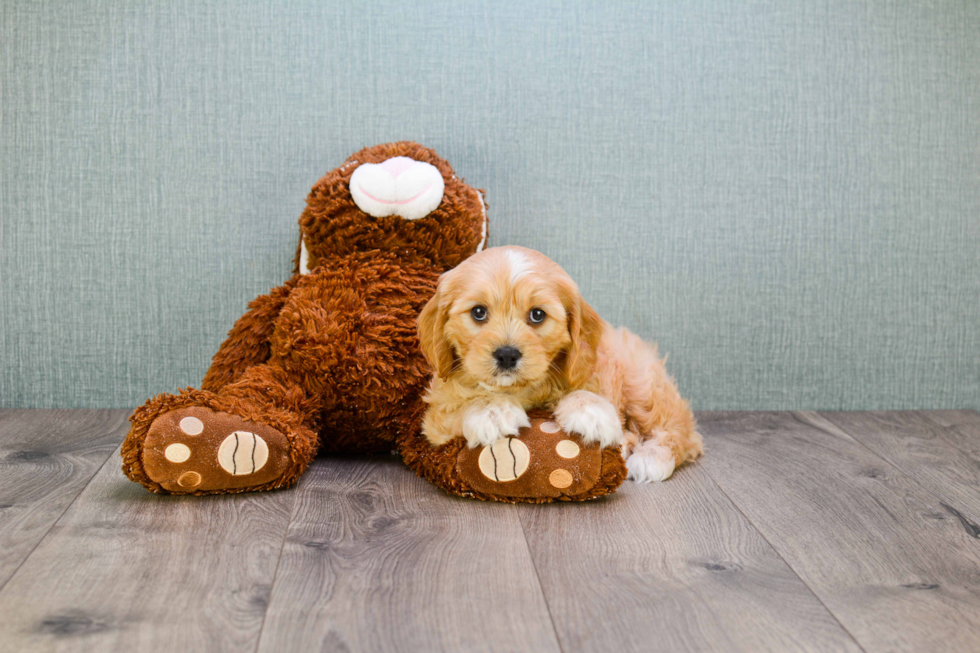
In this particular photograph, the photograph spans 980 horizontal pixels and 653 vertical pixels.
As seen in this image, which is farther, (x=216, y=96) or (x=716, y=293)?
(x=716, y=293)

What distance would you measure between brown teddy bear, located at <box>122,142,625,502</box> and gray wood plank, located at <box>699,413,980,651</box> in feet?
1.06

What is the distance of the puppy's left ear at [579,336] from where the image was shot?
1.36 m

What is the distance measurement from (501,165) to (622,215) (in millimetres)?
321

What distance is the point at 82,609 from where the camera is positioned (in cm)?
100

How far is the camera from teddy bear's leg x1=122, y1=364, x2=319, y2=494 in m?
1.34

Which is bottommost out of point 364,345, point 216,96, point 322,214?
point 364,345

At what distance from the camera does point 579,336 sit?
1.38 m

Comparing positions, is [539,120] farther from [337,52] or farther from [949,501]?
[949,501]

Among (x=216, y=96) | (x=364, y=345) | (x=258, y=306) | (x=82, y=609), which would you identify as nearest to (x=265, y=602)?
(x=82, y=609)

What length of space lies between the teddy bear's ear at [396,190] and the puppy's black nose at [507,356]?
449 millimetres

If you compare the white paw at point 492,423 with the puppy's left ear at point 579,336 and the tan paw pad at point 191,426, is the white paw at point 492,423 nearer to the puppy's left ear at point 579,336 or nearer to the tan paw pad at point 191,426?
the puppy's left ear at point 579,336

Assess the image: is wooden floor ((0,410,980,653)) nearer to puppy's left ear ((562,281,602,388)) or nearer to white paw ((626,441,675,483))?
white paw ((626,441,675,483))

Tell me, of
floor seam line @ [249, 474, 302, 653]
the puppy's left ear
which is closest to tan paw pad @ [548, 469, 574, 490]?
the puppy's left ear

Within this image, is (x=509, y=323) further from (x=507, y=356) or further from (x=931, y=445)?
(x=931, y=445)
